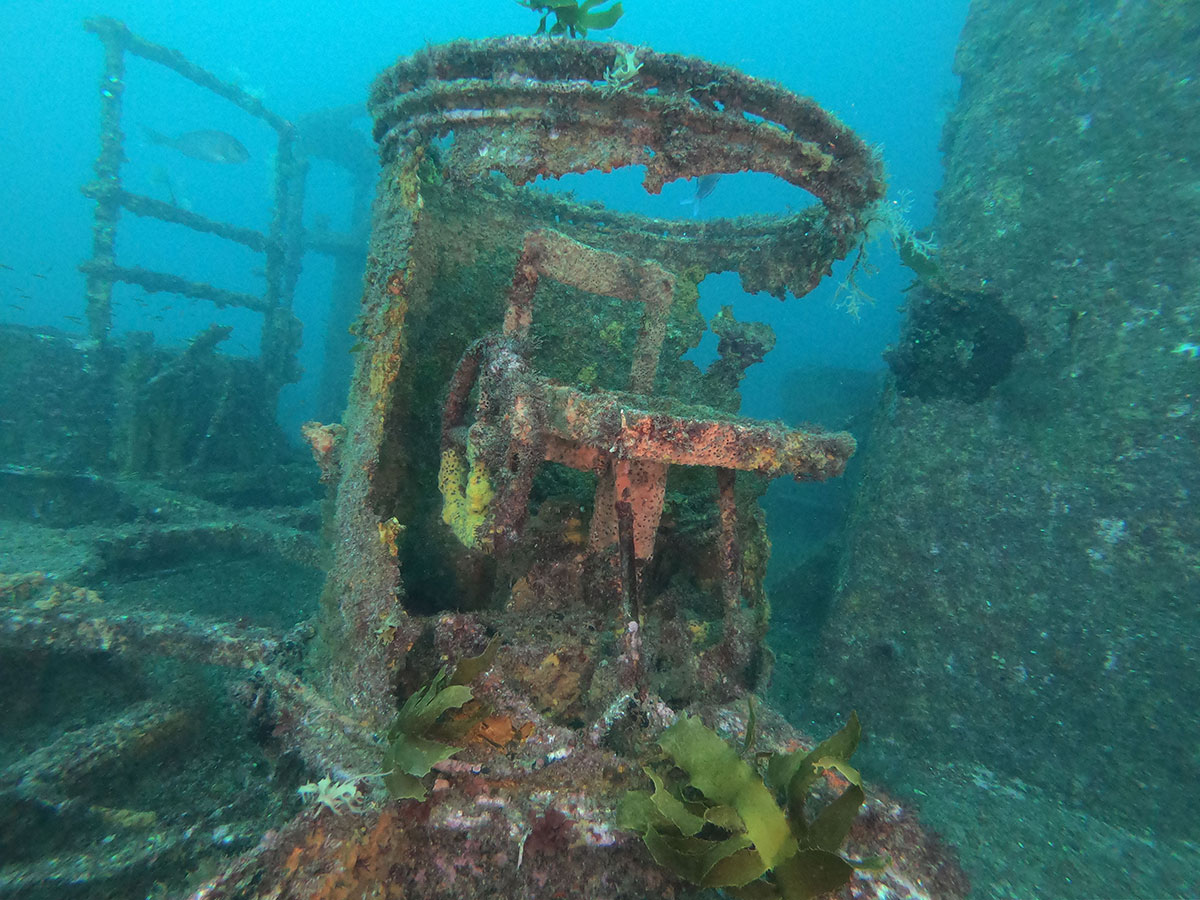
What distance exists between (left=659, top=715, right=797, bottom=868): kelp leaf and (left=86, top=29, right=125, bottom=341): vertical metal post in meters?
10.7

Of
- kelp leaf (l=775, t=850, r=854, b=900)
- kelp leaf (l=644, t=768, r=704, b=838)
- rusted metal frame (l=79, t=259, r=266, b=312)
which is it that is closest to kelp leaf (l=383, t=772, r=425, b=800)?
kelp leaf (l=644, t=768, r=704, b=838)

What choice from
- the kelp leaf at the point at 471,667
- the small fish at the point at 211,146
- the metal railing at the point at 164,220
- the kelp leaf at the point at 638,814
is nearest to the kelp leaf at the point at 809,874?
the kelp leaf at the point at 638,814

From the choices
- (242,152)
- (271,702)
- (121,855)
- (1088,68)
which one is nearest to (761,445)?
(271,702)

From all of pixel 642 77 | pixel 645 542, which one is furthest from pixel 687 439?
pixel 642 77

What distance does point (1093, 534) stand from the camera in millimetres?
4977

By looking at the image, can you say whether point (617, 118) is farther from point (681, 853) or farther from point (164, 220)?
point (164, 220)

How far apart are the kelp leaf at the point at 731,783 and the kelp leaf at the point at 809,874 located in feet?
0.15

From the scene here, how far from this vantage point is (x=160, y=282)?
1062 centimetres

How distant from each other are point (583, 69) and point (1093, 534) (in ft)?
18.6

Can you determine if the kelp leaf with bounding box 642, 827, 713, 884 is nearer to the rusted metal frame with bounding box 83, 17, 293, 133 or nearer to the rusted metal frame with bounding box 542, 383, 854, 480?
the rusted metal frame with bounding box 542, 383, 854, 480

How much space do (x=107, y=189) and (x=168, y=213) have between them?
1109 mm

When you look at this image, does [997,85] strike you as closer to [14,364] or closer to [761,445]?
[761,445]

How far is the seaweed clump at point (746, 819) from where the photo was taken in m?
1.94

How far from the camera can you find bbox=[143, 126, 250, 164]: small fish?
62.0 ft
